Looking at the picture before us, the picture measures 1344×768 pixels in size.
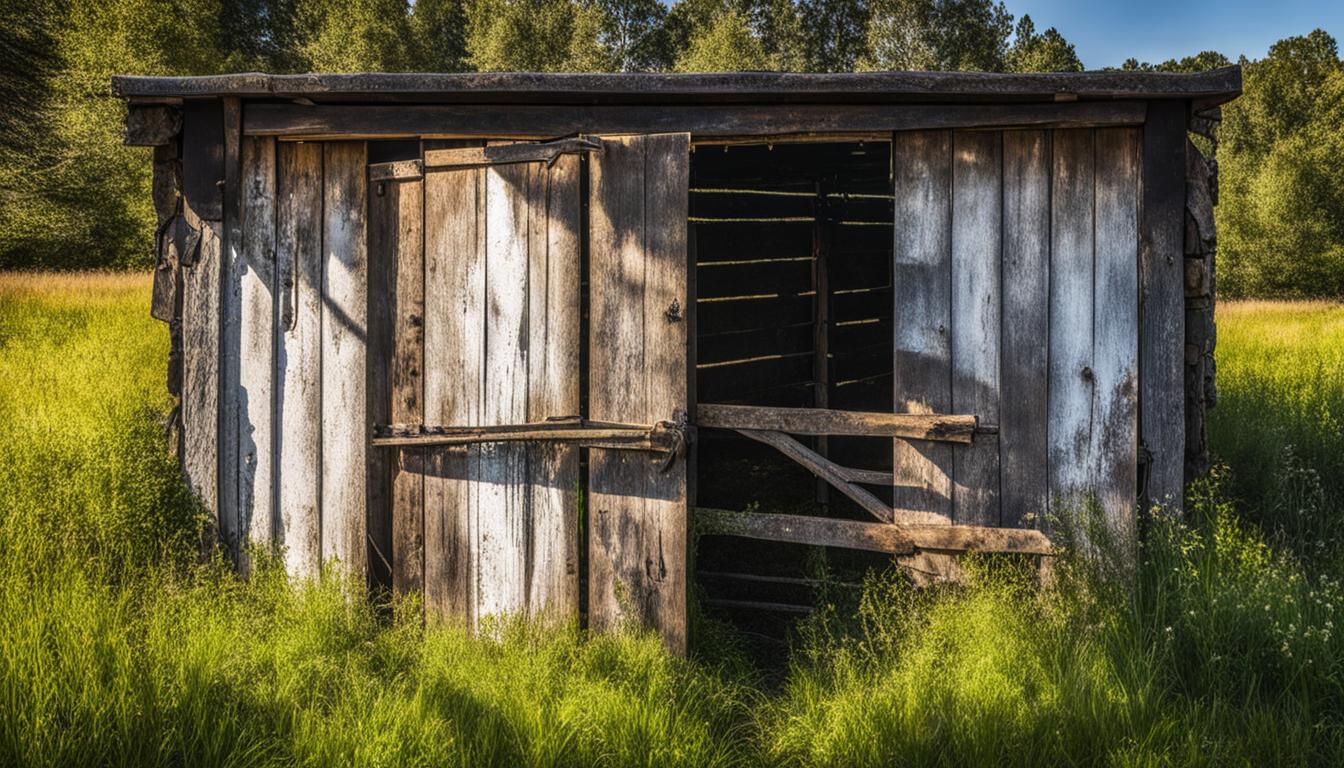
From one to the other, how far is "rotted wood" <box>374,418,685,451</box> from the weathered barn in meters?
0.01

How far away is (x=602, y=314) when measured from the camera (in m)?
5.09

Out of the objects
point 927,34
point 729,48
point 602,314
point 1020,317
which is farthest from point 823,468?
point 927,34

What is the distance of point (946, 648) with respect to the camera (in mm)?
4711

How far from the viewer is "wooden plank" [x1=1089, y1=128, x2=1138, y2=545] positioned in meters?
4.88

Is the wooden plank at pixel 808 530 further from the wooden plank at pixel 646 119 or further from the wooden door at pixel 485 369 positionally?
the wooden plank at pixel 646 119

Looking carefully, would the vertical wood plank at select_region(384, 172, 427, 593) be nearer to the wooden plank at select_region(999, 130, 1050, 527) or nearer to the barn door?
the barn door

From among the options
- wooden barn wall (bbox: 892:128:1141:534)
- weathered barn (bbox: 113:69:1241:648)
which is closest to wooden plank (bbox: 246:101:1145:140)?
weathered barn (bbox: 113:69:1241:648)

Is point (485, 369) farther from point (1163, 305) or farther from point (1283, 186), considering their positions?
point (1283, 186)

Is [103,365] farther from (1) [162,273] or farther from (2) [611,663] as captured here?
(2) [611,663]

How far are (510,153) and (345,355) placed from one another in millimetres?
1310

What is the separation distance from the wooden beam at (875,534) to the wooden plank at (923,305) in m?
0.09

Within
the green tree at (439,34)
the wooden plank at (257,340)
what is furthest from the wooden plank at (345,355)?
the green tree at (439,34)

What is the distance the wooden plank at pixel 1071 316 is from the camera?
16.2ft

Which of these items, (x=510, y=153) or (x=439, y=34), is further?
(x=439, y=34)
